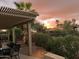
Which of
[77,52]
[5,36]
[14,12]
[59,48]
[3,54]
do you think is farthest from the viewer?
[5,36]

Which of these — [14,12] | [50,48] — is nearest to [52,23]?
[50,48]

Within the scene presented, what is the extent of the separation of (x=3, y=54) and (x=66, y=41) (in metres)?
3.52

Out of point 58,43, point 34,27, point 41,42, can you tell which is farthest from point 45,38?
point 34,27

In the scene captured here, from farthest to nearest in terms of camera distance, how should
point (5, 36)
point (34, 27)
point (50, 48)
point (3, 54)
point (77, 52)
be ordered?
point (34, 27) → point (5, 36) → point (50, 48) → point (77, 52) → point (3, 54)

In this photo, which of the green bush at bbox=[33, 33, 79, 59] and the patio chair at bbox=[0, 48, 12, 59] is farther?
the green bush at bbox=[33, 33, 79, 59]

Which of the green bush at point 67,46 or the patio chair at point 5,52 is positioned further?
the green bush at point 67,46

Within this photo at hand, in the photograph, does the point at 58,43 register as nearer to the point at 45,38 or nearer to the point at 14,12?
the point at 45,38

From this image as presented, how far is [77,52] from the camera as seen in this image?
8250 millimetres

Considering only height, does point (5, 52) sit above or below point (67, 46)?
below

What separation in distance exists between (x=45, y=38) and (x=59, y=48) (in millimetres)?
3492

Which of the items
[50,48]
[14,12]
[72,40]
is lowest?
[50,48]

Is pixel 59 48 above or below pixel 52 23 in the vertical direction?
below

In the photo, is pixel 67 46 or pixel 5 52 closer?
pixel 5 52

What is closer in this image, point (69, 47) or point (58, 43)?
point (69, 47)
